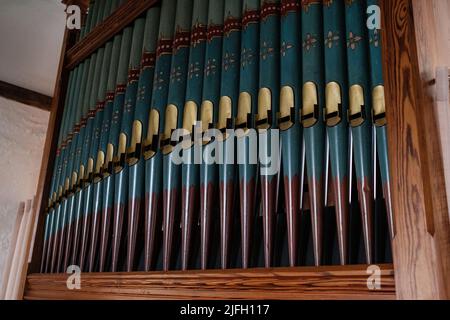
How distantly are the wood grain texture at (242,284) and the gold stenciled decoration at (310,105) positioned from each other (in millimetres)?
407

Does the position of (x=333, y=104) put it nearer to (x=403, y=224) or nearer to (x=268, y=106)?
(x=268, y=106)

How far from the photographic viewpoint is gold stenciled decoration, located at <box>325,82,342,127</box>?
1.25 m

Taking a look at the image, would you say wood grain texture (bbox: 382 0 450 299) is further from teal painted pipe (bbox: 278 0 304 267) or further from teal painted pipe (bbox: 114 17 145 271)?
teal painted pipe (bbox: 114 17 145 271)

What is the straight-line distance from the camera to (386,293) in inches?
38.6

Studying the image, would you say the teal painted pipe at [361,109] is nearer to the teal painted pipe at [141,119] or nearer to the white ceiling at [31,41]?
the teal painted pipe at [141,119]

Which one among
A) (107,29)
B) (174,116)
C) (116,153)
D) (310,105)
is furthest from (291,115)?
(107,29)

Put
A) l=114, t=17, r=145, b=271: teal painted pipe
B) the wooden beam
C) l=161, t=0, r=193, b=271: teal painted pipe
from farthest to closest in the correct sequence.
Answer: the wooden beam, l=114, t=17, r=145, b=271: teal painted pipe, l=161, t=0, r=193, b=271: teal painted pipe

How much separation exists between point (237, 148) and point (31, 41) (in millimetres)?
2854

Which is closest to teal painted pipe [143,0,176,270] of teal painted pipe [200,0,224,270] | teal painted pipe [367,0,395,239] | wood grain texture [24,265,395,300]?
wood grain texture [24,265,395,300]

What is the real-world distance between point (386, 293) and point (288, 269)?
9.8 inches

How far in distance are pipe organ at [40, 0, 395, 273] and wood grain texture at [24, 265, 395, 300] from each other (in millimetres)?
62

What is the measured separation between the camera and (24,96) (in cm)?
430
